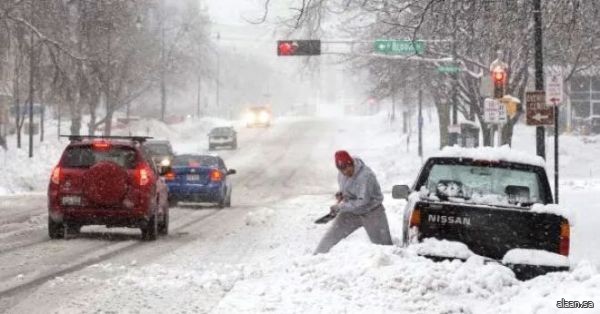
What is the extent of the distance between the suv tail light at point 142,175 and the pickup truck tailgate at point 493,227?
672 cm

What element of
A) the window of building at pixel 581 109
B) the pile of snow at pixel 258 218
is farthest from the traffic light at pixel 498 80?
the window of building at pixel 581 109

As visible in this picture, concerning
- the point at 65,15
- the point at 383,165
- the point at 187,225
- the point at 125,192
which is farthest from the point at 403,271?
the point at 383,165

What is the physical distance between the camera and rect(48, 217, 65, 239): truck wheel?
595 inches

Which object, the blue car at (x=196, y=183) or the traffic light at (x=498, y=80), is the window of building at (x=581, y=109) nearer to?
the traffic light at (x=498, y=80)

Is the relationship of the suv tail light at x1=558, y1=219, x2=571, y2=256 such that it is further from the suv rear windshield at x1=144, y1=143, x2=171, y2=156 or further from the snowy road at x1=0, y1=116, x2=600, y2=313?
the suv rear windshield at x1=144, y1=143, x2=171, y2=156

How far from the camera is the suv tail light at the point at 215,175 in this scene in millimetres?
24302

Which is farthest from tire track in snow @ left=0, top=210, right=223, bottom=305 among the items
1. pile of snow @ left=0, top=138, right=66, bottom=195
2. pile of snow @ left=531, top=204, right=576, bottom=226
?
pile of snow @ left=0, top=138, right=66, bottom=195

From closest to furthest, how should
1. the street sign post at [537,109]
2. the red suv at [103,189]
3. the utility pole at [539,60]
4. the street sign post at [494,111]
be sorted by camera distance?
the red suv at [103,189], the utility pole at [539,60], the street sign post at [537,109], the street sign post at [494,111]

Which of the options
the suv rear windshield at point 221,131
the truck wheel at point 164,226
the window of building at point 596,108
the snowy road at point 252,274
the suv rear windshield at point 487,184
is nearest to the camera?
the snowy road at point 252,274

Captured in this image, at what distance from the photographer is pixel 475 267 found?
29.7 feet

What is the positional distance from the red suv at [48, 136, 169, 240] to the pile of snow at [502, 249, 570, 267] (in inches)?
290

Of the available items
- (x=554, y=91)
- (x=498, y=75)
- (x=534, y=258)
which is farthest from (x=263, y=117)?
(x=534, y=258)

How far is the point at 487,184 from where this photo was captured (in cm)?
1030

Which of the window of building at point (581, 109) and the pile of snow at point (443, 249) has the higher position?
the window of building at point (581, 109)
